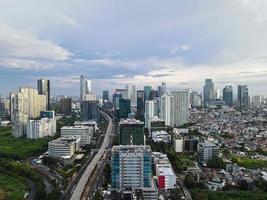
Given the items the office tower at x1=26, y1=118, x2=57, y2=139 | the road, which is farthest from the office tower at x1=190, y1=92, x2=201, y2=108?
the office tower at x1=26, y1=118, x2=57, y2=139

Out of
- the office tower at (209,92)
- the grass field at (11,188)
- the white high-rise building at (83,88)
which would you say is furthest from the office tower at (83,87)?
the grass field at (11,188)

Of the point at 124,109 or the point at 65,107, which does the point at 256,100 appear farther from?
the point at 124,109

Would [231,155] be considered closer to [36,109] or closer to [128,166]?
[128,166]

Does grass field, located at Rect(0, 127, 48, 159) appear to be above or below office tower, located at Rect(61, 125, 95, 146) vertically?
below

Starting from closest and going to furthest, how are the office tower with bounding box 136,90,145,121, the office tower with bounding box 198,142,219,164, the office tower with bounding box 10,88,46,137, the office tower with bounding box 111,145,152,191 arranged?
the office tower with bounding box 111,145,152,191 → the office tower with bounding box 198,142,219,164 → the office tower with bounding box 10,88,46,137 → the office tower with bounding box 136,90,145,121

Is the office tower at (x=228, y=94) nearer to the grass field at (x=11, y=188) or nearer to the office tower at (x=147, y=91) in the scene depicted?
the office tower at (x=147, y=91)

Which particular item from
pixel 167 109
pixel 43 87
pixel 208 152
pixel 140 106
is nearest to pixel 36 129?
pixel 167 109

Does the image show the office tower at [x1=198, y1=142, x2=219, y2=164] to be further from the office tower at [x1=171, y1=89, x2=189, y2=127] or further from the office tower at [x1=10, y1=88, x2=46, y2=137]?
the office tower at [x1=10, y1=88, x2=46, y2=137]
